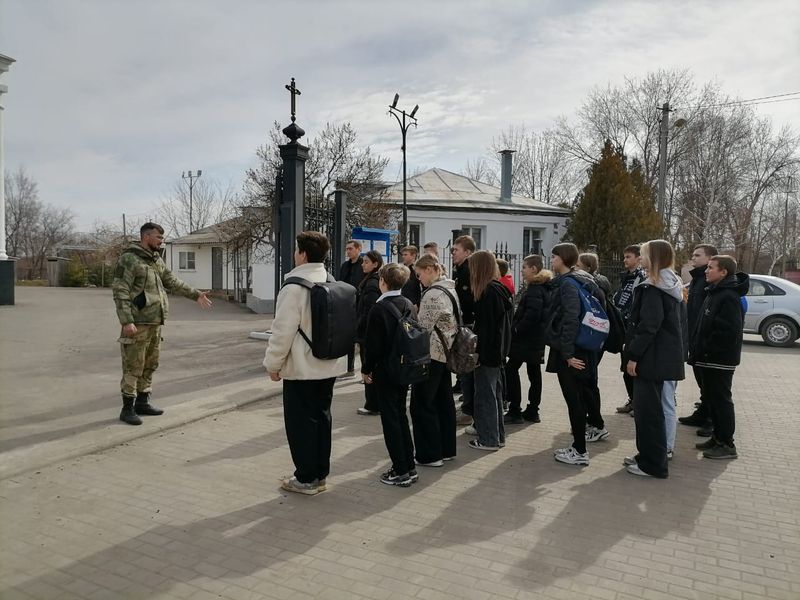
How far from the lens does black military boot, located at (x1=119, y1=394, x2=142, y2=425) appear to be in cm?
609

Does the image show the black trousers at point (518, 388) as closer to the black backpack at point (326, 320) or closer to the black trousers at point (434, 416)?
the black trousers at point (434, 416)

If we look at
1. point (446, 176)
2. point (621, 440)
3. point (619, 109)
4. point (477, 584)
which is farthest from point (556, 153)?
point (477, 584)

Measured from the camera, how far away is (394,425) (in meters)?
4.64

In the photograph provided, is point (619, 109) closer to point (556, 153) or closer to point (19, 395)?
point (556, 153)

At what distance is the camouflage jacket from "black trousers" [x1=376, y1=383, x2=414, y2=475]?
2.85 meters

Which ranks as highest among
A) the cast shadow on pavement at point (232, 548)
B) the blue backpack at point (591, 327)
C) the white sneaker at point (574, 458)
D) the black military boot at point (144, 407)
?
the blue backpack at point (591, 327)

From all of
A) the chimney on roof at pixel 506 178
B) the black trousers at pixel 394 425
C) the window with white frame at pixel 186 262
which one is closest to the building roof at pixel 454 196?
the chimney on roof at pixel 506 178

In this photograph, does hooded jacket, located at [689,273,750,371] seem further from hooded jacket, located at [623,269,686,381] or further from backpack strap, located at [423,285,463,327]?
backpack strap, located at [423,285,463,327]

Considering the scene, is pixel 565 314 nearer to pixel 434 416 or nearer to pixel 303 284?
pixel 434 416

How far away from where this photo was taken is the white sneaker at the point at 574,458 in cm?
525

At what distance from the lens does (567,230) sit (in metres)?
29.9

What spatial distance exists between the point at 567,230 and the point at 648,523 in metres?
27.2

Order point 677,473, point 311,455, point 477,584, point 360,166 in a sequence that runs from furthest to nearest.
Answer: point 360,166, point 677,473, point 311,455, point 477,584

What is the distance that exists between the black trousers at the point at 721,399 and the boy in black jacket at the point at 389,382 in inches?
111
